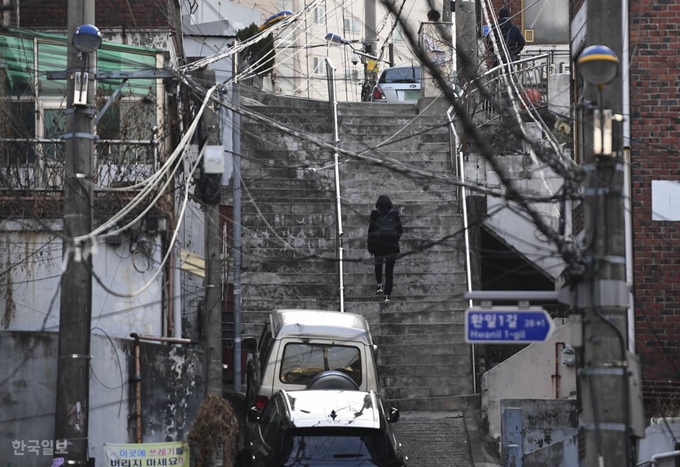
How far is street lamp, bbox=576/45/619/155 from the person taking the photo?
30.6 feet

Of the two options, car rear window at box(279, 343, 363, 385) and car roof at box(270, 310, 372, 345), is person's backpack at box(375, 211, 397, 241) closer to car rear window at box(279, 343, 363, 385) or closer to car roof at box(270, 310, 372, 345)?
car roof at box(270, 310, 372, 345)

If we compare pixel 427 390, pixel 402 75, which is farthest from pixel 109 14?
pixel 402 75

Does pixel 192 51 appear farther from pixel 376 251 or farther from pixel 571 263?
pixel 571 263

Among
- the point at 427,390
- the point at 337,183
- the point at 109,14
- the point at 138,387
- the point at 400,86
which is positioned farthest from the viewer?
the point at 400,86

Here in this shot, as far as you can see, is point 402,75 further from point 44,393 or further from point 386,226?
point 44,393

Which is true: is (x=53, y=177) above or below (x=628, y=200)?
above

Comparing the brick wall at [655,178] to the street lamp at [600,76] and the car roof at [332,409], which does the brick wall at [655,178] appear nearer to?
the car roof at [332,409]

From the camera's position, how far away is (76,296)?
12359mm

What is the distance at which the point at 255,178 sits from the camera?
75.9 feet

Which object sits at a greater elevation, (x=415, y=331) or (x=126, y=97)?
(x=126, y=97)

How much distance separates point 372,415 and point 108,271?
5.07m

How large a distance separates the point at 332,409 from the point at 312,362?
267 cm

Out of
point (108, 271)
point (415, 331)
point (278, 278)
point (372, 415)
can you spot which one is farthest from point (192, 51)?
point (372, 415)

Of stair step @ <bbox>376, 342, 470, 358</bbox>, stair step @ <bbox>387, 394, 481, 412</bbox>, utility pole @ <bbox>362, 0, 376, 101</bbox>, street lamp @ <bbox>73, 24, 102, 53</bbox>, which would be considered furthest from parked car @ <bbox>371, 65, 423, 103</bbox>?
street lamp @ <bbox>73, 24, 102, 53</bbox>
